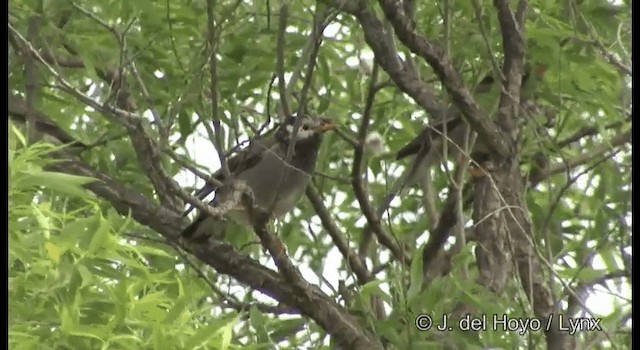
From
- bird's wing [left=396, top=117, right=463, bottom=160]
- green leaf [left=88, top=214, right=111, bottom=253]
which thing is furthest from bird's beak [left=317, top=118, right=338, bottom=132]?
green leaf [left=88, top=214, right=111, bottom=253]

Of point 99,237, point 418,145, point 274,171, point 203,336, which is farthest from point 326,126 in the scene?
point 99,237

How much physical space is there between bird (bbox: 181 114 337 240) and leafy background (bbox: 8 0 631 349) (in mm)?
117

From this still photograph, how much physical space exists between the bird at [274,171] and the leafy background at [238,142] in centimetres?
12

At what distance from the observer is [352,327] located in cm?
416

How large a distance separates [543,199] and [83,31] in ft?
7.12

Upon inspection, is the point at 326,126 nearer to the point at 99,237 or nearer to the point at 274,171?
the point at 274,171

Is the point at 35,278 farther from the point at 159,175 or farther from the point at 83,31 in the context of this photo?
the point at 83,31

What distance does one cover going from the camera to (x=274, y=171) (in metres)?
5.26

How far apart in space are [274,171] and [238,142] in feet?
4.87

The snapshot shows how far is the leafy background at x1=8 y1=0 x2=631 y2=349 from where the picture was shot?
A: 2.92 m

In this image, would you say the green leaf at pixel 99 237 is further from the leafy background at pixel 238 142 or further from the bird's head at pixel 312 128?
the bird's head at pixel 312 128

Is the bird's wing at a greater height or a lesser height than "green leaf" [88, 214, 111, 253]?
greater

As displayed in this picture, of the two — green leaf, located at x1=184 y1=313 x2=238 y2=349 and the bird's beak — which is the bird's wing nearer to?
the bird's beak

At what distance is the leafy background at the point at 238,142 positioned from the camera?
292 centimetres
